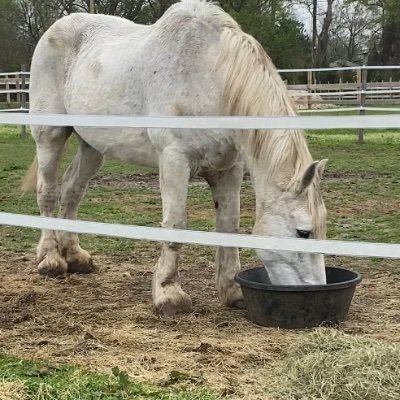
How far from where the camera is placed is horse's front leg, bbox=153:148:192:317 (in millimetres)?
4211

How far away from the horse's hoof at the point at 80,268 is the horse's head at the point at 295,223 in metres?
1.90

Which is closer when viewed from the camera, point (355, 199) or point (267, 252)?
point (267, 252)

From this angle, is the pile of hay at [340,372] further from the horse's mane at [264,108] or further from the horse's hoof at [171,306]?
the horse's hoof at [171,306]

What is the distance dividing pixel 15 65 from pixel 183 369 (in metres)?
36.3

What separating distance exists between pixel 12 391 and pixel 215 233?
1171 mm

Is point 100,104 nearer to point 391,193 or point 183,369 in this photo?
point 183,369

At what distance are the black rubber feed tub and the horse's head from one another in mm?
95

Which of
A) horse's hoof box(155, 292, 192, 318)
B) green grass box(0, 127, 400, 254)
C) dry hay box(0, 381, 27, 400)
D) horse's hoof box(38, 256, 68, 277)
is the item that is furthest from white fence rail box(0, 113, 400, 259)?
green grass box(0, 127, 400, 254)

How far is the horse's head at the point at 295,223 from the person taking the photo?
3.76 metres

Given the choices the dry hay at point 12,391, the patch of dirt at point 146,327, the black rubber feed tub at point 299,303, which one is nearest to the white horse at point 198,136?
the black rubber feed tub at point 299,303

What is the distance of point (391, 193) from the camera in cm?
824

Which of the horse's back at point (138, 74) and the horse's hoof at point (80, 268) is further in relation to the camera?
the horse's hoof at point (80, 268)

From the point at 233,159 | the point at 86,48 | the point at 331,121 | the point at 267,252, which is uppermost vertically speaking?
the point at 86,48

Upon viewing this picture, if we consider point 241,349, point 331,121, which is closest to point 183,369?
point 241,349
